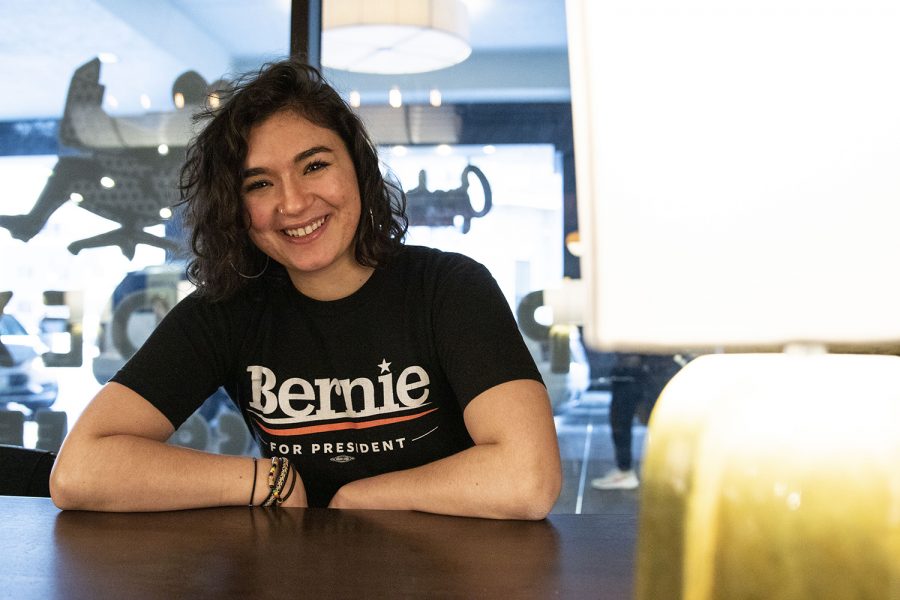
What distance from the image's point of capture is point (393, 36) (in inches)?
121

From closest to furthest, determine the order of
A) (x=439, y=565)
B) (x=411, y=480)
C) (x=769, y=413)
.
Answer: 1. (x=769, y=413)
2. (x=439, y=565)
3. (x=411, y=480)

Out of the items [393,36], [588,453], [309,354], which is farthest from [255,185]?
[588,453]

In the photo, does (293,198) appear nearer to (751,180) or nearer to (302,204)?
(302,204)

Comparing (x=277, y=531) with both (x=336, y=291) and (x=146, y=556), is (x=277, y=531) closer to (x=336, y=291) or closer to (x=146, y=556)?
(x=146, y=556)

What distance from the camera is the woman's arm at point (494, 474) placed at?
1205 mm

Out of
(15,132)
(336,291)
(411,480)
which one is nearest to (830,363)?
(411,480)

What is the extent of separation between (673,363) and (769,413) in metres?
2.71

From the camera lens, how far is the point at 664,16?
1.38 ft

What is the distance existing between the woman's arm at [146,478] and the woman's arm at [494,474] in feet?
0.45

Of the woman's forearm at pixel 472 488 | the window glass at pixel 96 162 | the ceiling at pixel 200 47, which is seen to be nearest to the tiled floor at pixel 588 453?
the ceiling at pixel 200 47

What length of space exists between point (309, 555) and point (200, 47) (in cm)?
262

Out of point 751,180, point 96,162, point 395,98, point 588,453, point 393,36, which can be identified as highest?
point 393,36

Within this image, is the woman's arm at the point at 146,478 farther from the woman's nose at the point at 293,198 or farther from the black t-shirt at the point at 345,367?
the woman's nose at the point at 293,198

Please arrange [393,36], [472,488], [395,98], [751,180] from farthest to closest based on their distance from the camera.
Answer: [395,98], [393,36], [472,488], [751,180]
